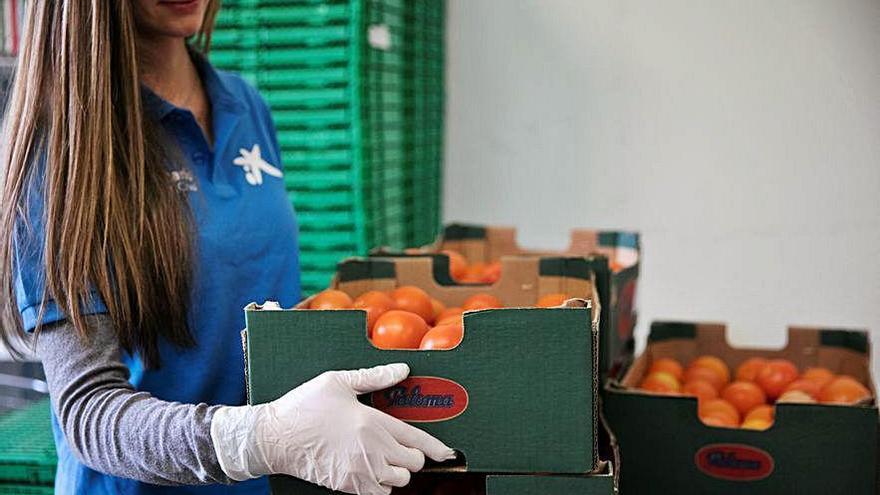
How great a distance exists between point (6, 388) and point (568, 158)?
1922mm

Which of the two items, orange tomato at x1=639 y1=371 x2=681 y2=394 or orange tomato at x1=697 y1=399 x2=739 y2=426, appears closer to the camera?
orange tomato at x1=697 y1=399 x2=739 y2=426

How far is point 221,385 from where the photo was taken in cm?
144

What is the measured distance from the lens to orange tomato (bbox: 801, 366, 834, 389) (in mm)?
1652

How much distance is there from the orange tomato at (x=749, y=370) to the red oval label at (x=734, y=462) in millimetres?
376

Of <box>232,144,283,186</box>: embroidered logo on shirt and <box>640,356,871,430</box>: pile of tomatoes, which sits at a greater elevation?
<box>232,144,283,186</box>: embroidered logo on shirt

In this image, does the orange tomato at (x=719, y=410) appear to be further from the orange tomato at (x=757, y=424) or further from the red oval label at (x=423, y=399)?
the red oval label at (x=423, y=399)

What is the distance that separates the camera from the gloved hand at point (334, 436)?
40.2 inches

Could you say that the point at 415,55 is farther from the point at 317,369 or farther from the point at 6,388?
the point at 317,369

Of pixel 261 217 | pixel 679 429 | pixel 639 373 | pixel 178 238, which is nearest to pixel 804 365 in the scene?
pixel 639 373

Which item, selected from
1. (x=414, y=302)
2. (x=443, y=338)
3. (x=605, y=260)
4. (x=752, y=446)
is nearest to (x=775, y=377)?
(x=752, y=446)

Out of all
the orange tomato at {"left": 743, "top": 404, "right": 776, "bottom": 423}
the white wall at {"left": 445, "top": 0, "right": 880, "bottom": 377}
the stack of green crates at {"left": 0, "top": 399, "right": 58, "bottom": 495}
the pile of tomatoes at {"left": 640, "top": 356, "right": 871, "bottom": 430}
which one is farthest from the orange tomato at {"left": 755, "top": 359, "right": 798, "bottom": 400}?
the stack of green crates at {"left": 0, "top": 399, "right": 58, "bottom": 495}

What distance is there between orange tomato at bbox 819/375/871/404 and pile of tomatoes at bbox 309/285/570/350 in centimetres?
54

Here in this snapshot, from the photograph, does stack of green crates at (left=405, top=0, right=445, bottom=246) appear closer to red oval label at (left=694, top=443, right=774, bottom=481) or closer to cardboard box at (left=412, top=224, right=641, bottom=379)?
cardboard box at (left=412, top=224, right=641, bottom=379)

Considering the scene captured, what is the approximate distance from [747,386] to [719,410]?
0.17m
